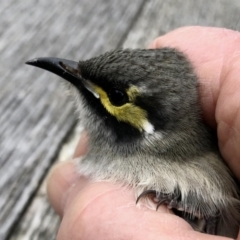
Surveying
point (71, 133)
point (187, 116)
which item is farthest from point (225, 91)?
point (71, 133)

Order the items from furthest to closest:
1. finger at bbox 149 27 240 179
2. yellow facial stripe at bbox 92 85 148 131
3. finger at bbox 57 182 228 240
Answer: yellow facial stripe at bbox 92 85 148 131 → finger at bbox 149 27 240 179 → finger at bbox 57 182 228 240

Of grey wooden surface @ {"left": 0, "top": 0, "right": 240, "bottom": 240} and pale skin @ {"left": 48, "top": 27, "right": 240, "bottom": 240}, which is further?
grey wooden surface @ {"left": 0, "top": 0, "right": 240, "bottom": 240}

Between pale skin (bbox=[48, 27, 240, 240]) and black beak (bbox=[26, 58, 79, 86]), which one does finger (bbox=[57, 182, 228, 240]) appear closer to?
pale skin (bbox=[48, 27, 240, 240])

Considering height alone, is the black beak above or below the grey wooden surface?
above

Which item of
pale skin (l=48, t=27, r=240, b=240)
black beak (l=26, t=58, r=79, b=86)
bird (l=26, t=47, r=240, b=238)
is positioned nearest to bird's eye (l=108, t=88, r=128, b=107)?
bird (l=26, t=47, r=240, b=238)

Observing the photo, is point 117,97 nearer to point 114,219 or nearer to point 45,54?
point 114,219

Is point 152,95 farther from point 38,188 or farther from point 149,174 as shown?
point 38,188

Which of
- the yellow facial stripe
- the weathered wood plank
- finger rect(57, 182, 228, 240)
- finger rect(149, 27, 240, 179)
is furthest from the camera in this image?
the weathered wood plank

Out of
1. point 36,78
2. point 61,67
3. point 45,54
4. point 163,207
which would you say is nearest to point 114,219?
point 163,207
